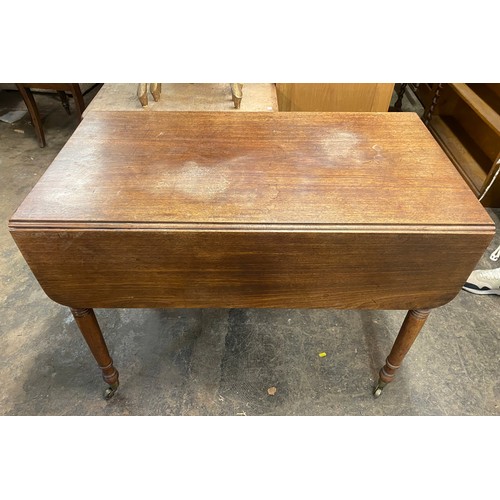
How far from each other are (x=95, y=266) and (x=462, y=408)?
4.26 ft

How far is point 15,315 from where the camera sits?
63.2 inches

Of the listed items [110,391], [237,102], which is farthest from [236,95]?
[110,391]

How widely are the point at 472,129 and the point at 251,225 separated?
2311 millimetres

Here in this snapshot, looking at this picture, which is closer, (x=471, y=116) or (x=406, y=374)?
(x=406, y=374)

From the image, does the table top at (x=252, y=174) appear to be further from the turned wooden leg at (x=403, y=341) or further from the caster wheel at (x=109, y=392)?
the caster wheel at (x=109, y=392)

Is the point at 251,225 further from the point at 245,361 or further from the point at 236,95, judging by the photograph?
the point at 236,95

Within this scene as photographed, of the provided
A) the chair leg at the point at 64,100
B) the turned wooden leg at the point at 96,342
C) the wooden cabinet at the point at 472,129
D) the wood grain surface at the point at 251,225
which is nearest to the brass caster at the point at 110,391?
the turned wooden leg at the point at 96,342

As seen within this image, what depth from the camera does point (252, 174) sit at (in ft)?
3.41

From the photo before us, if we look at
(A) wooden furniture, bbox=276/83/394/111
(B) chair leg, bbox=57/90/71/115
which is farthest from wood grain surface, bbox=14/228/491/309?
(B) chair leg, bbox=57/90/71/115

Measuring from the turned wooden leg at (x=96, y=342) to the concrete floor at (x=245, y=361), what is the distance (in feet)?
0.26

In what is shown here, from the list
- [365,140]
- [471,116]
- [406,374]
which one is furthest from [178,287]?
[471,116]

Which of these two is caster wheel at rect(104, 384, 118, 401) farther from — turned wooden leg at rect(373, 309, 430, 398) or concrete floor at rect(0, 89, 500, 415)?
turned wooden leg at rect(373, 309, 430, 398)

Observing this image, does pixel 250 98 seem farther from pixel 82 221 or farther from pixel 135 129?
pixel 82 221

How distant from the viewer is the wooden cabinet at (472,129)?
211 cm
